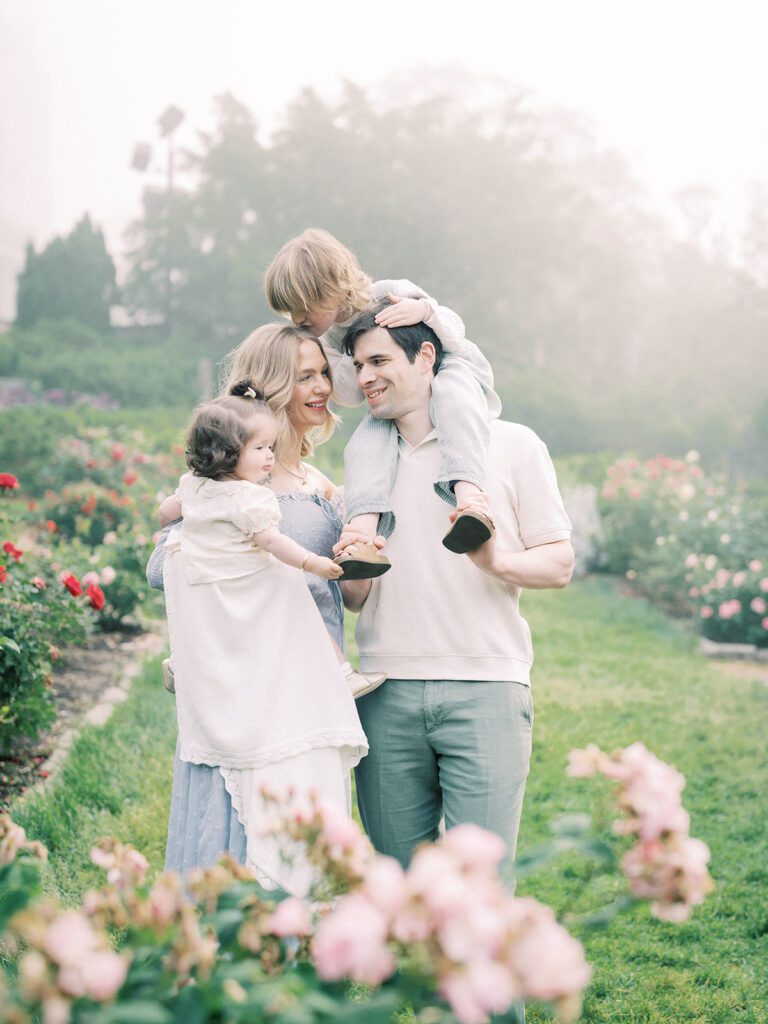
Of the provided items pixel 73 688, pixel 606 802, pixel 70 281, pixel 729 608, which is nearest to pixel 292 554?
pixel 606 802

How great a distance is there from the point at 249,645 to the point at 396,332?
0.71 meters

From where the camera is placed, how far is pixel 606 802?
0.93m

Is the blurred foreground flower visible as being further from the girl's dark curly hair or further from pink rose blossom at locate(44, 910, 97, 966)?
the girl's dark curly hair

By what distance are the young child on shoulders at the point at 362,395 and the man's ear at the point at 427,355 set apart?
0.09ft

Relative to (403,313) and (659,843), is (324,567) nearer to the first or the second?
(403,313)

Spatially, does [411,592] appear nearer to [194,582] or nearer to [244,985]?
[194,582]

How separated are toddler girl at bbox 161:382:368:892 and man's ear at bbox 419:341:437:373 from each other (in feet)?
1.32

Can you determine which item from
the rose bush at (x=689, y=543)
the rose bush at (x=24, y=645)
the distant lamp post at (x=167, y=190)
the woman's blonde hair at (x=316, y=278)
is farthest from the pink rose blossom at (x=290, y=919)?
the distant lamp post at (x=167, y=190)

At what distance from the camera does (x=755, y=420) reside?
20.6 m

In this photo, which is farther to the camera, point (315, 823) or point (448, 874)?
point (315, 823)

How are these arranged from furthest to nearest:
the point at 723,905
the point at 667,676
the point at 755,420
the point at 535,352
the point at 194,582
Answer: the point at 535,352
the point at 755,420
the point at 667,676
the point at 723,905
the point at 194,582

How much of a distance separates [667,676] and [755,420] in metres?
15.7

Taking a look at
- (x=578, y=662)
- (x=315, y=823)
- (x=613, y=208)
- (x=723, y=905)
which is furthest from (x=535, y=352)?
(x=315, y=823)

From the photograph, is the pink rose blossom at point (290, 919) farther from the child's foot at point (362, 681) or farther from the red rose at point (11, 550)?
the red rose at point (11, 550)
